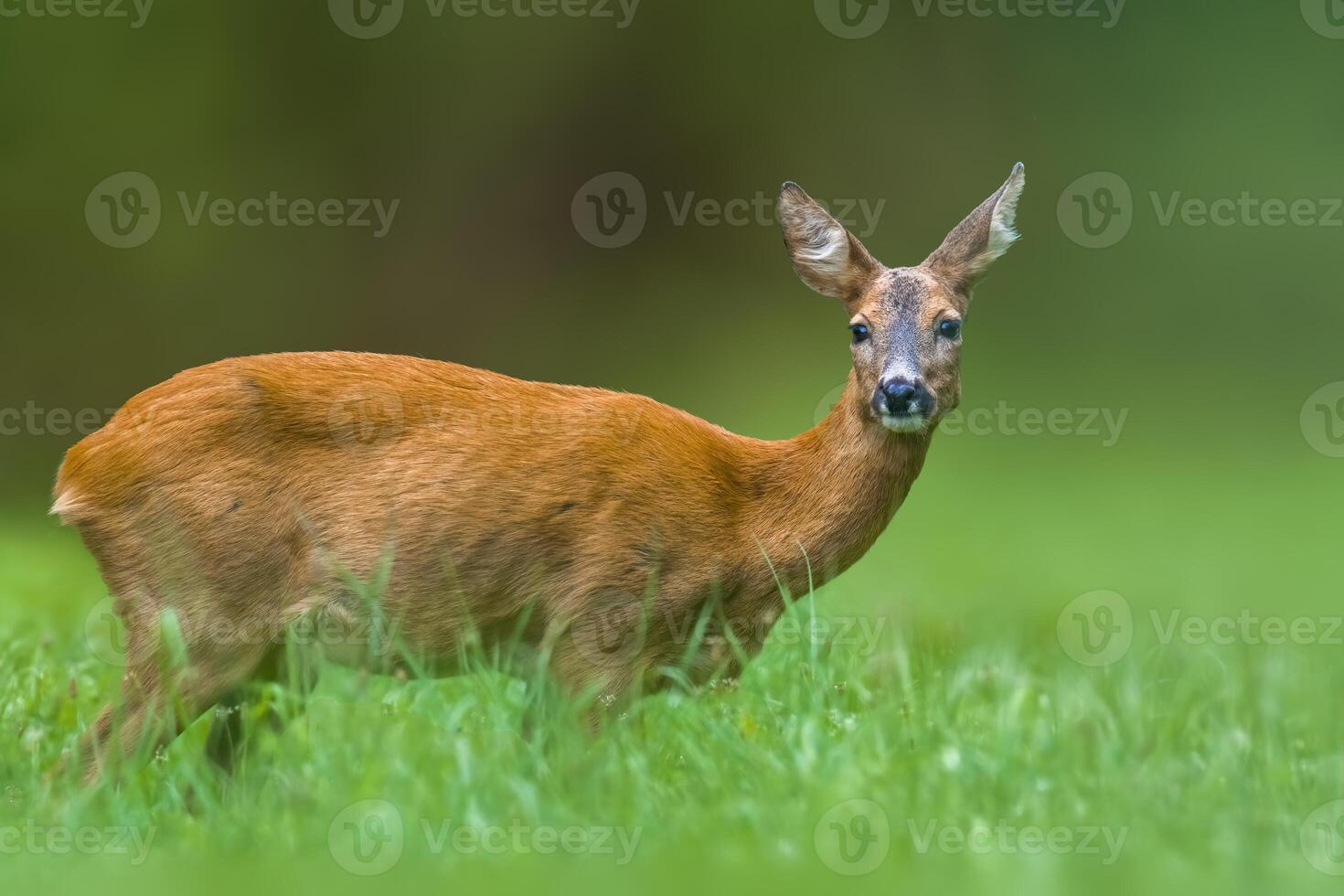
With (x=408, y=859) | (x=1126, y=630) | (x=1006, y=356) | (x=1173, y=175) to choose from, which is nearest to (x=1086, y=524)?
(x=1006, y=356)

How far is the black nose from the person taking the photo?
4562mm

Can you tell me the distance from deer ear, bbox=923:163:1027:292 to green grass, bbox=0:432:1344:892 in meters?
1.21

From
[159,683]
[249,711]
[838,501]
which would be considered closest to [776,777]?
[838,501]

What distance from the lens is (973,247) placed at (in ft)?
16.5

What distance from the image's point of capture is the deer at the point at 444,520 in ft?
14.6

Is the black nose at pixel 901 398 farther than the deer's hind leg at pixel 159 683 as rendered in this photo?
Yes

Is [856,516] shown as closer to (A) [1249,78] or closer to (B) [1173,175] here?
(B) [1173,175]

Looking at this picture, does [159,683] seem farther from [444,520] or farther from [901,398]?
[901,398]

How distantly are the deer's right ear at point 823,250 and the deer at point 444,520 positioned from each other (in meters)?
0.31

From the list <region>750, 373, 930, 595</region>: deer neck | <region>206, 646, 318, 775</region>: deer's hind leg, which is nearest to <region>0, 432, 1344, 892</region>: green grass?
<region>206, 646, 318, 775</region>: deer's hind leg

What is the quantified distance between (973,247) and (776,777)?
80.5 inches

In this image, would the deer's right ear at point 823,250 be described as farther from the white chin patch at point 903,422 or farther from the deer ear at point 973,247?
the white chin patch at point 903,422

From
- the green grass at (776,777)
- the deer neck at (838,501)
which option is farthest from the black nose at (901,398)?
the green grass at (776,777)

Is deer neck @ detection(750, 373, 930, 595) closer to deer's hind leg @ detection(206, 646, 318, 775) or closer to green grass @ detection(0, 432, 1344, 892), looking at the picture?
green grass @ detection(0, 432, 1344, 892)
